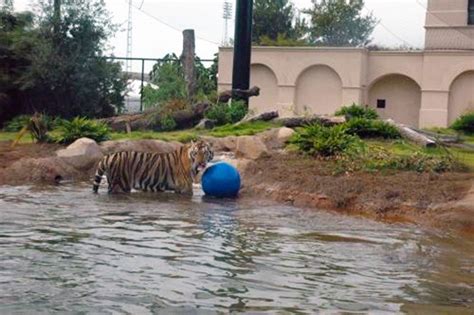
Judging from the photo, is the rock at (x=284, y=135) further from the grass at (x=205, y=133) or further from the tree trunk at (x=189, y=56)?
the tree trunk at (x=189, y=56)

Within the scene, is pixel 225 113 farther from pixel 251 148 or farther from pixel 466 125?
pixel 466 125

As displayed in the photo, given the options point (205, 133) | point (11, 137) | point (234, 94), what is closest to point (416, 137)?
→ point (205, 133)

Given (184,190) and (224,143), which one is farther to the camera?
(224,143)

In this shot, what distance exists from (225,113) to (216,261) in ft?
46.1

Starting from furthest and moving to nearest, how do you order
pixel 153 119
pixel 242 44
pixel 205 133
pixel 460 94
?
pixel 460 94 → pixel 242 44 → pixel 153 119 → pixel 205 133

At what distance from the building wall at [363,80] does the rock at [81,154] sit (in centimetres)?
1452

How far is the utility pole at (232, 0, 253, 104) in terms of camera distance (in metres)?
26.6

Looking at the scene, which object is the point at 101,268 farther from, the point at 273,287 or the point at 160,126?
→ the point at 160,126

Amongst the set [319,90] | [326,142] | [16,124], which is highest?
[319,90]

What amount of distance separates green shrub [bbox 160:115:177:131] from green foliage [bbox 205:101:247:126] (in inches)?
37.8

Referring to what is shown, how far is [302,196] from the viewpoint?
14039mm

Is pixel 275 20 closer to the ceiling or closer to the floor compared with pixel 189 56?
closer to the ceiling

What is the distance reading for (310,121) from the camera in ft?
66.4

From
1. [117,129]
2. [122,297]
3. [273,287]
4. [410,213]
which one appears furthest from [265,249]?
[117,129]
